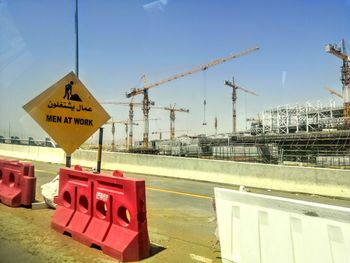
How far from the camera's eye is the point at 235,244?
5391 millimetres

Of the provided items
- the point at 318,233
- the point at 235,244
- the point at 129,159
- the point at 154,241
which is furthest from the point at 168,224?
the point at 129,159

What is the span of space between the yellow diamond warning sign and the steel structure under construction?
105 m

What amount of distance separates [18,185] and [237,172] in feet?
32.7

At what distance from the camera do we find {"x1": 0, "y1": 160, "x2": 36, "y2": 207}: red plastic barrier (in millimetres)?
10125

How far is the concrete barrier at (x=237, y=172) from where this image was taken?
49.3 ft

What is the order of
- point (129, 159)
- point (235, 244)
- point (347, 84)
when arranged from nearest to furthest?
1. point (235, 244)
2. point (129, 159)
3. point (347, 84)

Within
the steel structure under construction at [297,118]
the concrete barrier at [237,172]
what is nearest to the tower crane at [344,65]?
the steel structure under construction at [297,118]

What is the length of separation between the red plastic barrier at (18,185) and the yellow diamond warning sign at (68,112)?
1.71 meters

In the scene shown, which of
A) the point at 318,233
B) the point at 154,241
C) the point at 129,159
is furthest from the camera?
the point at 129,159

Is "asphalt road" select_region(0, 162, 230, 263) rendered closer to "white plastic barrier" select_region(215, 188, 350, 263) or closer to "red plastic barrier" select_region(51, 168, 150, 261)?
"red plastic barrier" select_region(51, 168, 150, 261)

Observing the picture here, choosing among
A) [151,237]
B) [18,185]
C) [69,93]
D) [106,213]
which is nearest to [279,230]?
[106,213]

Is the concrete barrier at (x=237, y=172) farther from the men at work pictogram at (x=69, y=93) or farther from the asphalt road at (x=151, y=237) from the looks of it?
the men at work pictogram at (x=69, y=93)

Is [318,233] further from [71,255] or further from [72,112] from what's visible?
[72,112]

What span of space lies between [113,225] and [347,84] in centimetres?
11555
